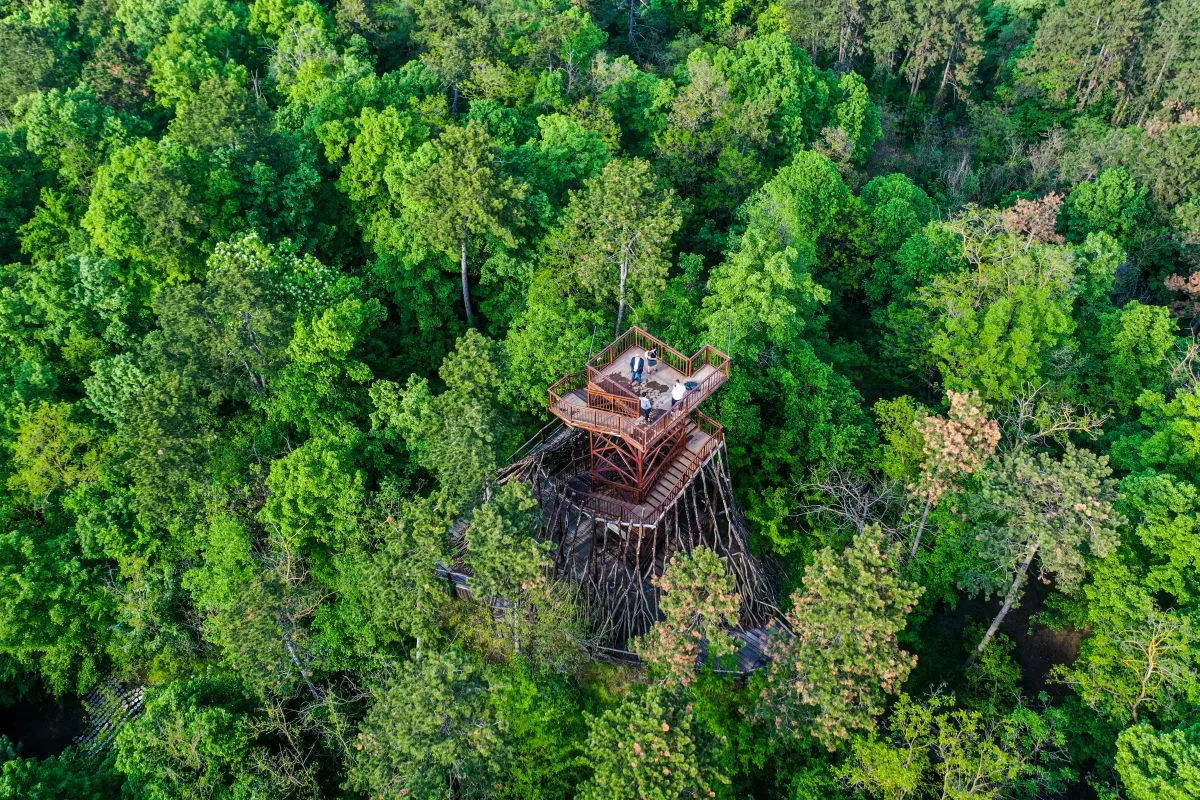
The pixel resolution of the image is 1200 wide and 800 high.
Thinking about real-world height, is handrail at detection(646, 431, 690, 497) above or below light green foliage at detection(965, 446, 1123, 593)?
below

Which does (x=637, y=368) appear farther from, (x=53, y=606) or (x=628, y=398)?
(x=53, y=606)

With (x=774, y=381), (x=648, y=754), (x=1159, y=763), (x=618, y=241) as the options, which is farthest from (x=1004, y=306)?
(x=648, y=754)

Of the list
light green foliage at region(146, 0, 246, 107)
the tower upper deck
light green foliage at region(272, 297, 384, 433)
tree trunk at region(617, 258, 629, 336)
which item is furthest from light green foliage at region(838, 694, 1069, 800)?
light green foliage at region(146, 0, 246, 107)

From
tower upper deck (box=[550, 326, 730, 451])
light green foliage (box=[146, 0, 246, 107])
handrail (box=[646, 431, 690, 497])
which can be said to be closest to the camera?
tower upper deck (box=[550, 326, 730, 451])

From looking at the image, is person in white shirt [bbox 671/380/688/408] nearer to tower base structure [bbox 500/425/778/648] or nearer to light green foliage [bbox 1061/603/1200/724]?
tower base structure [bbox 500/425/778/648]

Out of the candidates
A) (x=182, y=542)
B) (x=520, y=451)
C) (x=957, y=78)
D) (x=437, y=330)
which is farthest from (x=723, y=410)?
(x=957, y=78)
